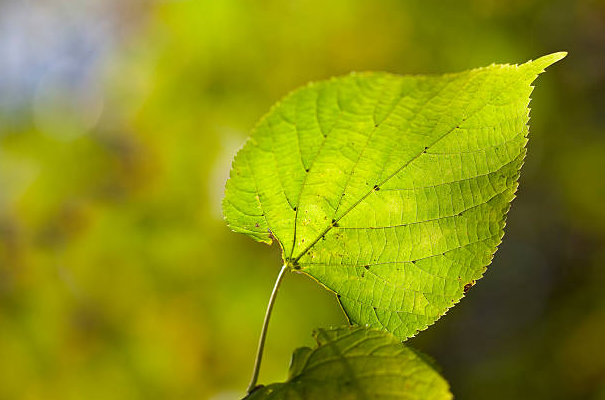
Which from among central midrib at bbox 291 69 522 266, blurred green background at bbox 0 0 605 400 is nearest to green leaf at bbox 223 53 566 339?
central midrib at bbox 291 69 522 266

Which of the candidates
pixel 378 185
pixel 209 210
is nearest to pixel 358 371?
pixel 378 185

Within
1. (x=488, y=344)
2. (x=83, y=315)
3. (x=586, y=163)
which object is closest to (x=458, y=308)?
(x=488, y=344)

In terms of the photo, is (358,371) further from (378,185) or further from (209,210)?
(209,210)

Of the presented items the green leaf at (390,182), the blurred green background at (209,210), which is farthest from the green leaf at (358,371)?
the blurred green background at (209,210)

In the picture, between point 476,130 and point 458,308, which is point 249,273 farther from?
point 476,130

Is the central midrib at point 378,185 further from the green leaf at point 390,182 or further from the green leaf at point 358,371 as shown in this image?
the green leaf at point 358,371

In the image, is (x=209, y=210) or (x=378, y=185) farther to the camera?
(x=209, y=210)

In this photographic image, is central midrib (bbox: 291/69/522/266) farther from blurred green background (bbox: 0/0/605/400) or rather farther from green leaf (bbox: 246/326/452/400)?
blurred green background (bbox: 0/0/605/400)
